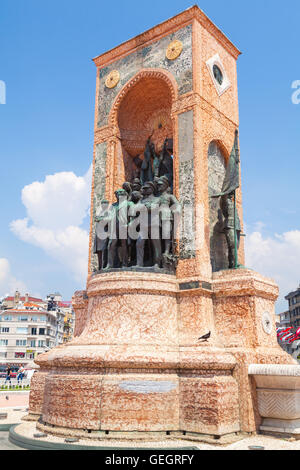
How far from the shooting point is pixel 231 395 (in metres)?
10.5

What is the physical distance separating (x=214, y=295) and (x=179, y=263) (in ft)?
4.66

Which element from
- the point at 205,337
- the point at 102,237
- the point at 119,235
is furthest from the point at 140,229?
the point at 205,337

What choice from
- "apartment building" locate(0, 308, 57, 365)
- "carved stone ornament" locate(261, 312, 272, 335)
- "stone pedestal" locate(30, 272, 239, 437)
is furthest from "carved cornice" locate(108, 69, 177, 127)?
"apartment building" locate(0, 308, 57, 365)

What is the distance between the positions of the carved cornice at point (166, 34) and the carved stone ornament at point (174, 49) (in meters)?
0.58

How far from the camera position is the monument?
1035cm

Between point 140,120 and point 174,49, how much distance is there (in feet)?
10.9

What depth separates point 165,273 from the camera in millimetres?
12812

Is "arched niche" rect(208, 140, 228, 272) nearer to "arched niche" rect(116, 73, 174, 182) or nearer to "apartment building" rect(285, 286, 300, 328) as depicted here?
"arched niche" rect(116, 73, 174, 182)

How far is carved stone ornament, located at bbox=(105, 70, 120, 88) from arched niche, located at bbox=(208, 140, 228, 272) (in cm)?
494

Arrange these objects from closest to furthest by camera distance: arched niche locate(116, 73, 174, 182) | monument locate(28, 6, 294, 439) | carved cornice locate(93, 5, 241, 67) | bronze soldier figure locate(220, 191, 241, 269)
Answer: monument locate(28, 6, 294, 439) → bronze soldier figure locate(220, 191, 241, 269) → carved cornice locate(93, 5, 241, 67) → arched niche locate(116, 73, 174, 182)

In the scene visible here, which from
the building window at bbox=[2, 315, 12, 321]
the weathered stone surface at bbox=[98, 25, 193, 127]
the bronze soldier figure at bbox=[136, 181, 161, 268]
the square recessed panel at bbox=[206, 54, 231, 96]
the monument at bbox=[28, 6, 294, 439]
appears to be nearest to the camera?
the monument at bbox=[28, 6, 294, 439]

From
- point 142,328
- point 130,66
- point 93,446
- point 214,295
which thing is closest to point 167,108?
point 130,66
